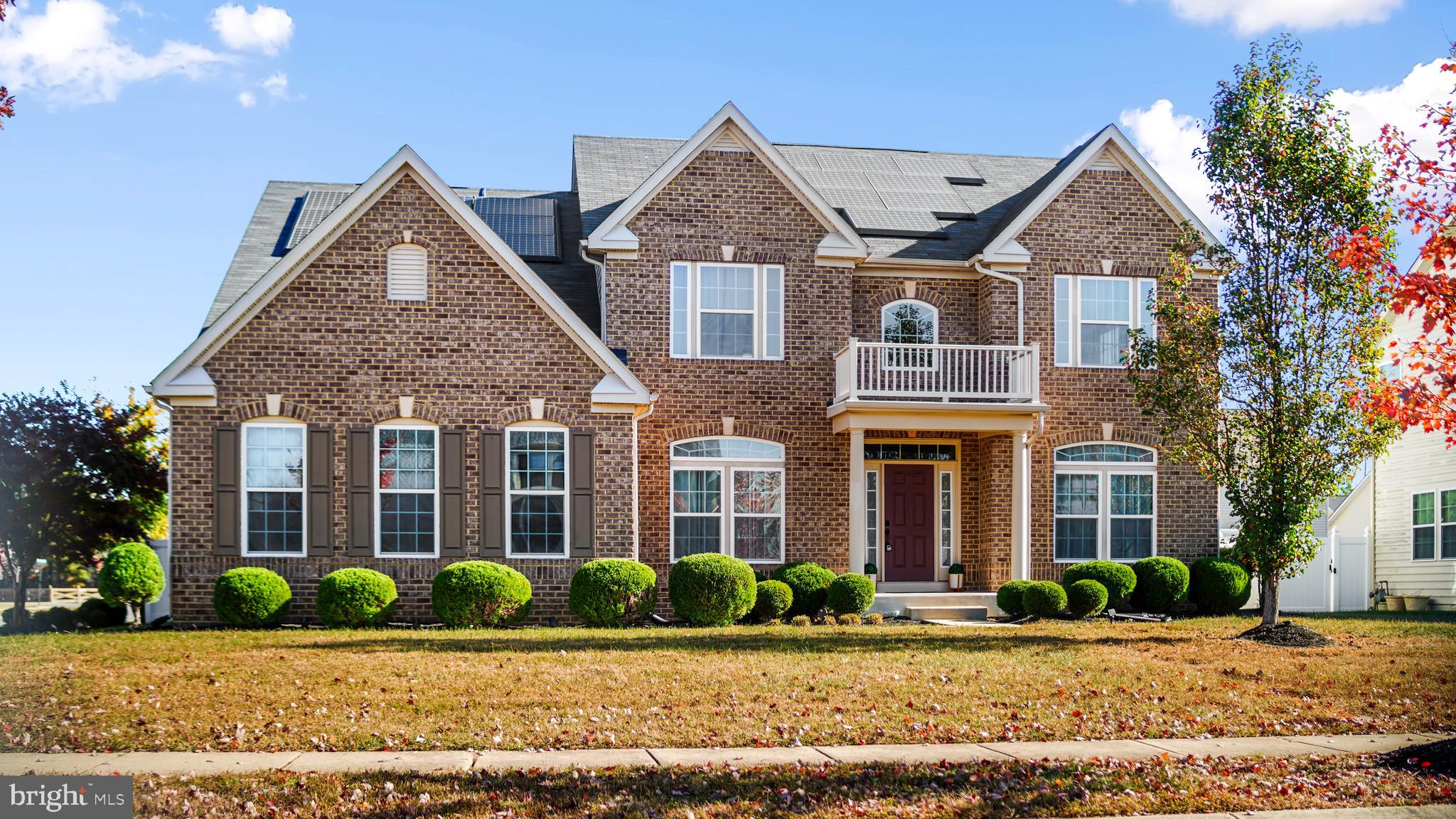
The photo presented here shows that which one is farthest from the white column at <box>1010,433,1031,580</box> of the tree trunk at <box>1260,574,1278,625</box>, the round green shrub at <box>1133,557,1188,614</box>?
the tree trunk at <box>1260,574,1278,625</box>

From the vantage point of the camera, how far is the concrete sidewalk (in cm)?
871

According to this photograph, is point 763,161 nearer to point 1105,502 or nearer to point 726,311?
point 726,311

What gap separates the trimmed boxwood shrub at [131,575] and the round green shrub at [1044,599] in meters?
13.6

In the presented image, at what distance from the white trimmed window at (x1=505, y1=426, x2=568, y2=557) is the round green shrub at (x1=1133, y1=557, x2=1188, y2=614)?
9.92 m

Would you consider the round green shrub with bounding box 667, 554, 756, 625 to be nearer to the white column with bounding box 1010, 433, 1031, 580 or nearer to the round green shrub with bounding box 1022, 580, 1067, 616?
the round green shrub with bounding box 1022, 580, 1067, 616

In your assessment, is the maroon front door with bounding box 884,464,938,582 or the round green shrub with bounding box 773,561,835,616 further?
the maroon front door with bounding box 884,464,938,582

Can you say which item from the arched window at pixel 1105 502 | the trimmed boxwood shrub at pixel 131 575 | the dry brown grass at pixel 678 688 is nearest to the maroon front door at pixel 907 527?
the arched window at pixel 1105 502

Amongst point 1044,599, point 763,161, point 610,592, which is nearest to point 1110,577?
point 1044,599

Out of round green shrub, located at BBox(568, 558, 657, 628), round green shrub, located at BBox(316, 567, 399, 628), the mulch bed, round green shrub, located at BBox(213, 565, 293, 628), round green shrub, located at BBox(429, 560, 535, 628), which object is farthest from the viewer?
round green shrub, located at BBox(568, 558, 657, 628)

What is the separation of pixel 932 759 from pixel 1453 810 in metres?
3.38

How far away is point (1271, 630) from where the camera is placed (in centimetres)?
1805

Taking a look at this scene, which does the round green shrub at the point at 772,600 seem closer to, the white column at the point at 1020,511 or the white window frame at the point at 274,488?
the white column at the point at 1020,511

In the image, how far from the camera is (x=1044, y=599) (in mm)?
20500

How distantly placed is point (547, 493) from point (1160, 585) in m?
10.5
